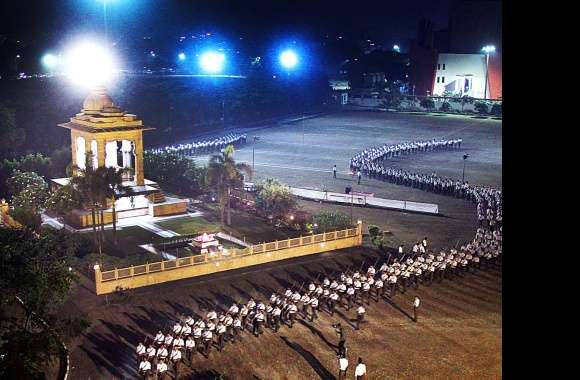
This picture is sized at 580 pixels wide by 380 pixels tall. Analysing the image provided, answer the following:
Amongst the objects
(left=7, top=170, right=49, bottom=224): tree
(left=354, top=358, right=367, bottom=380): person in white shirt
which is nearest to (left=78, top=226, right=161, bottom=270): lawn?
(left=7, top=170, right=49, bottom=224): tree

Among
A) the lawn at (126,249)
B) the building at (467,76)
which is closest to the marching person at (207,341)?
the lawn at (126,249)

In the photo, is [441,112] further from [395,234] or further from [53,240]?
[53,240]

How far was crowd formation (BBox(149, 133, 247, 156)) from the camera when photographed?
53.3 meters

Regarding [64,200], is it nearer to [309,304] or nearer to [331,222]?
[331,222]

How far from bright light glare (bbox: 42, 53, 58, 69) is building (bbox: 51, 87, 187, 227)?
32.4m

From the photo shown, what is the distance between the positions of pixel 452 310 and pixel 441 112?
221 ft

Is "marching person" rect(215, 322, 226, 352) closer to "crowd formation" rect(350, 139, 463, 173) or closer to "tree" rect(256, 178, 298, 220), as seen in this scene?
"tree" rect(256, 178, 298, 220)

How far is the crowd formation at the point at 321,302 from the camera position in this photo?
57.6 feet

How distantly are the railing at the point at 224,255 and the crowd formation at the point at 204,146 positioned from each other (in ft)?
81.8

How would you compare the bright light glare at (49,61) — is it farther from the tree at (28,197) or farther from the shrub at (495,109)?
the shrub at (495,109)

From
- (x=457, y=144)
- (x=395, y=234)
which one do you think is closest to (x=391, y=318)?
(x=395, y=234)

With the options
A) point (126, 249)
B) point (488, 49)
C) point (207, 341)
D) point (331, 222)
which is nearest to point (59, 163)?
point (126, 249)
